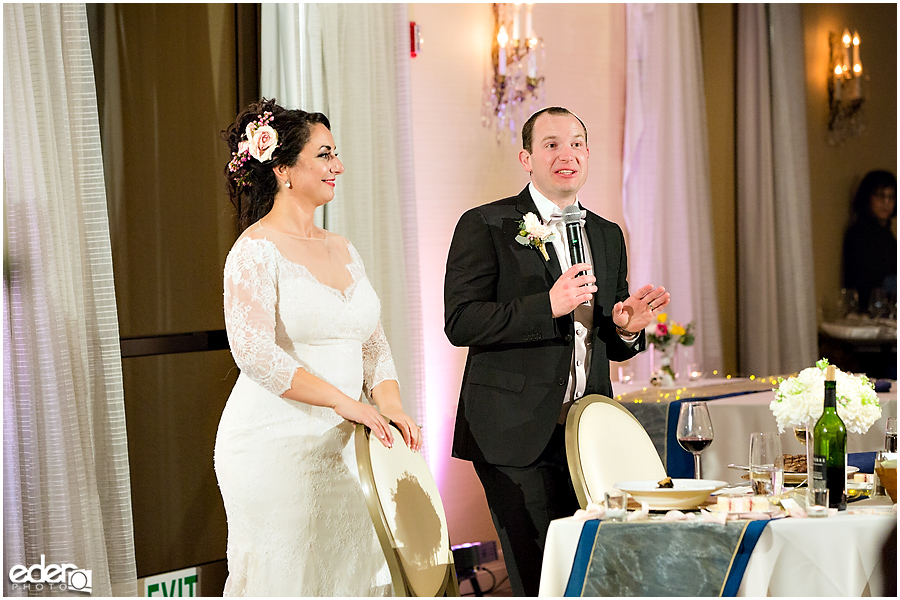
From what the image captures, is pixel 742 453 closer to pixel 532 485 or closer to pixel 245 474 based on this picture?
pixel 532 485

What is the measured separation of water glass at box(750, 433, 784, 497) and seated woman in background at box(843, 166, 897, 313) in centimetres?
515

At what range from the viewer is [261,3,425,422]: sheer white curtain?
3967 millimetres

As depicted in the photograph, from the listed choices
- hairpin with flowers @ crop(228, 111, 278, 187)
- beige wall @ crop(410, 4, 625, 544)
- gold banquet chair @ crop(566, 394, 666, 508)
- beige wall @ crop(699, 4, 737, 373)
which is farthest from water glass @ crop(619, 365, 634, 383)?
hairpin with flowers @ crop(228, 111, 278, 187)

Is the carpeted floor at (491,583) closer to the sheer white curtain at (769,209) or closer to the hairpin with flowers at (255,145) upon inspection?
the sheer white curtain at (769,209)

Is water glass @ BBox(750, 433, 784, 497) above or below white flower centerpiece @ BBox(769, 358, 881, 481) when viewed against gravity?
below

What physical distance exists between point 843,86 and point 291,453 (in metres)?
5.74

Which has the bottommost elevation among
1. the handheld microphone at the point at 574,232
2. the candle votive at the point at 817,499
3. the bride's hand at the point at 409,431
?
the candle votive at the point at 817,499

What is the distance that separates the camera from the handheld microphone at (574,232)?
285 cm

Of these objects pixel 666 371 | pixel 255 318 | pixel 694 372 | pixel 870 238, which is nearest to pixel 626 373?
pixel 694 372

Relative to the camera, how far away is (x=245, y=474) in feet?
8.16

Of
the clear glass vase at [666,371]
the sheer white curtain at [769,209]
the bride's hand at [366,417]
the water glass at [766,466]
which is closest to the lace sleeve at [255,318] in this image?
the bride's hand at [366,417]

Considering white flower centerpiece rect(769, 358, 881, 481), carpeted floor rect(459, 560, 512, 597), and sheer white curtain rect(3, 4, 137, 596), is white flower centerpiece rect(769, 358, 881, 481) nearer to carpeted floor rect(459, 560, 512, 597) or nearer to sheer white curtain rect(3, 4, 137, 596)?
sheer white curtain rect(3, 4, 137, 596)

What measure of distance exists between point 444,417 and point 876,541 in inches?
118

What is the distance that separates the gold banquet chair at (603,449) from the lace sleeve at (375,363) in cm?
51
